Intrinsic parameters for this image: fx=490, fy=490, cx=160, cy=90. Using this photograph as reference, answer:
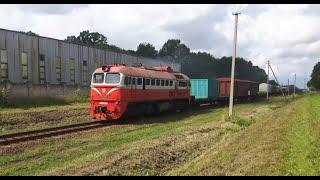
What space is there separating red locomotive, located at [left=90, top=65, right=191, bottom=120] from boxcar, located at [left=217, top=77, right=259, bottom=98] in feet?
65.3

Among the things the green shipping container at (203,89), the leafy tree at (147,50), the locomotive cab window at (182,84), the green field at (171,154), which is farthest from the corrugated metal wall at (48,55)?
the leafy tree at (147,50)

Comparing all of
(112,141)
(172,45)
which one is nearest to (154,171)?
(112,141)

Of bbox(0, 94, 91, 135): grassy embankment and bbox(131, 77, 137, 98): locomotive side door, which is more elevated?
bbox(131, 77, 137, 98): locomotive side door

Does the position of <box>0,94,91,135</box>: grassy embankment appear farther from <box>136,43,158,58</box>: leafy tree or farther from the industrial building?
<box>136,43,158,58</box>: leafy tree

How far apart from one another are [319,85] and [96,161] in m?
177

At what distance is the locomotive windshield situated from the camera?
26.7 m

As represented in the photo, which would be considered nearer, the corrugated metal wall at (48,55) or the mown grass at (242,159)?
the mown grass at (242,159)

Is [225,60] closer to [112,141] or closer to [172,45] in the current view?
[172,45]

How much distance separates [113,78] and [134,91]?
160cm

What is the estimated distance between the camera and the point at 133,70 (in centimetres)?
2792

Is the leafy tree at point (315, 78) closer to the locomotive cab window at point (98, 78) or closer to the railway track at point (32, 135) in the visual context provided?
the locomotive cab window at point (98, 78)

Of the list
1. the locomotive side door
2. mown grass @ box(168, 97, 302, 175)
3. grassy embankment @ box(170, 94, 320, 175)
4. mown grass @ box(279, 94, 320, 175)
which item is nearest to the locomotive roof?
the locomotive side door

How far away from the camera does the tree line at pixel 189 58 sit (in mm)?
115869

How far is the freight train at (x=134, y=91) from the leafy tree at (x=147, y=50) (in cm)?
8083
